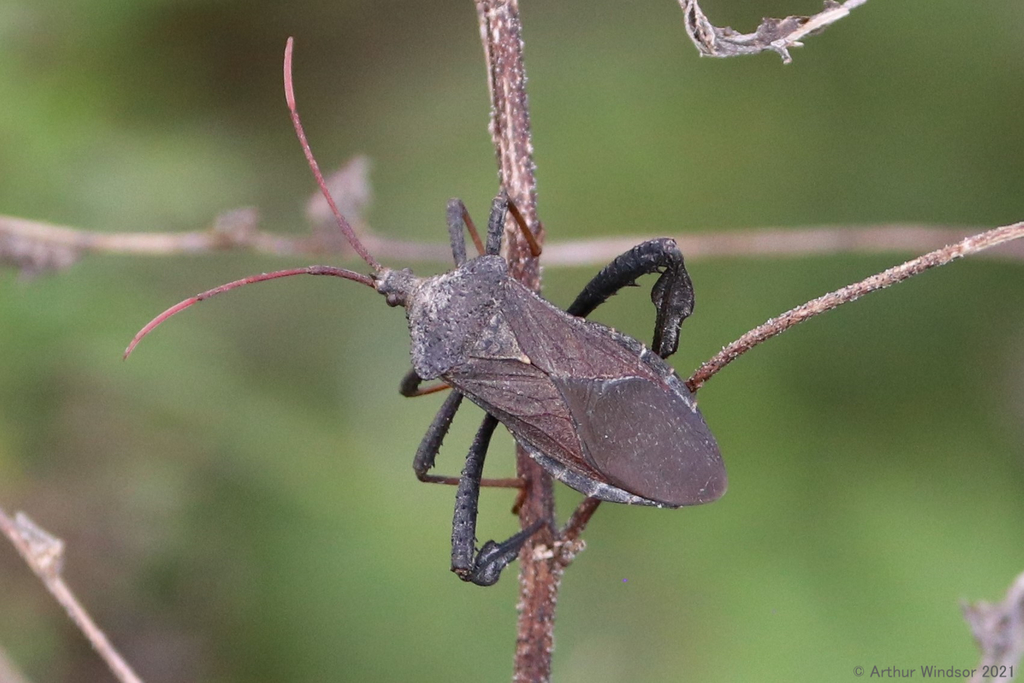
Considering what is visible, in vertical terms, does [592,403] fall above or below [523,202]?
below

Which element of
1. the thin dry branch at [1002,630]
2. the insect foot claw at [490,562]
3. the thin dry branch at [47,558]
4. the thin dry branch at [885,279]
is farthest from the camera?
the insect foot claw at [490,562]

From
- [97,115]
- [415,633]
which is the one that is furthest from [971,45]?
[97,115]

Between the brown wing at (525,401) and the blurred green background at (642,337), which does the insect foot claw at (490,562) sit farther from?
the blurred green background at (642,337)

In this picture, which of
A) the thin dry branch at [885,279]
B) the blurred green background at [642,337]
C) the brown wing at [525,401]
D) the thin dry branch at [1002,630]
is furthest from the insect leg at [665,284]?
the thin dry branch at [1002,630]

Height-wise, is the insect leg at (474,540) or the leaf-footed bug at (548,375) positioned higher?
the leaf-footed bug at (548,375)

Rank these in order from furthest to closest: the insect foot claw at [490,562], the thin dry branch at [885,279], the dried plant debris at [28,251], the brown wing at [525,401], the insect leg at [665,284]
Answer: the dried plant debris at [28,251]
the insect leg at [665,284]
the brown wing at [525,401]
the insect foot claw at [490,562]
the thin dry branch at [885,279]

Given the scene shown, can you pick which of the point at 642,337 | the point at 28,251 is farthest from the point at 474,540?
the point at 28,251

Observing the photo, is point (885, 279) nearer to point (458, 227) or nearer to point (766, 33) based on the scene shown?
point (766, 33)
